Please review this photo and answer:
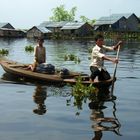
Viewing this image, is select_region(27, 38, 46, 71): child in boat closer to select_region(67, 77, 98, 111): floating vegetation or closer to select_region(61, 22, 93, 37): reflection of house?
select_region(67, 77, 98, 111): floating vegetation

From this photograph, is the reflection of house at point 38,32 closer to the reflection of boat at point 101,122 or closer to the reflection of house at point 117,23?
the reflection of house at point 117,23

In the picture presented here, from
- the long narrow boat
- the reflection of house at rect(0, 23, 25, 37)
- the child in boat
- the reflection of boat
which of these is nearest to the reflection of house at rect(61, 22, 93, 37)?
the reflection of house at rect(0, 23, 25, 37)

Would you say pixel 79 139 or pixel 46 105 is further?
pixel 46 105

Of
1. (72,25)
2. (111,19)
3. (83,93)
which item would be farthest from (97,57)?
(72,25)

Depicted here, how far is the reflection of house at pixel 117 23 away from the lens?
80938 millimetres

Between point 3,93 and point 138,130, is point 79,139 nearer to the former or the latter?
point 138,130

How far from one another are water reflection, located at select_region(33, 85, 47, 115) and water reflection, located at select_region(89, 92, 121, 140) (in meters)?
1.35

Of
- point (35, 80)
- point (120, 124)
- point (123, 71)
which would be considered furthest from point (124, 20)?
point (120, 124)

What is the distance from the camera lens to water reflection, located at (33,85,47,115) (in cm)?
978

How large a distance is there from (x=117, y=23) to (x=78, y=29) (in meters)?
8.78

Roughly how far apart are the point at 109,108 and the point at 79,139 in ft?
9.30

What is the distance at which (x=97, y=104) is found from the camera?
35.0 feet

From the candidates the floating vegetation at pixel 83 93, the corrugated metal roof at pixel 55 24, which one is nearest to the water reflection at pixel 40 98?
the floating vegetation at pixel 83 93

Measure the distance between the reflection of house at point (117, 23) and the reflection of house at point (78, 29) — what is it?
1830mm
